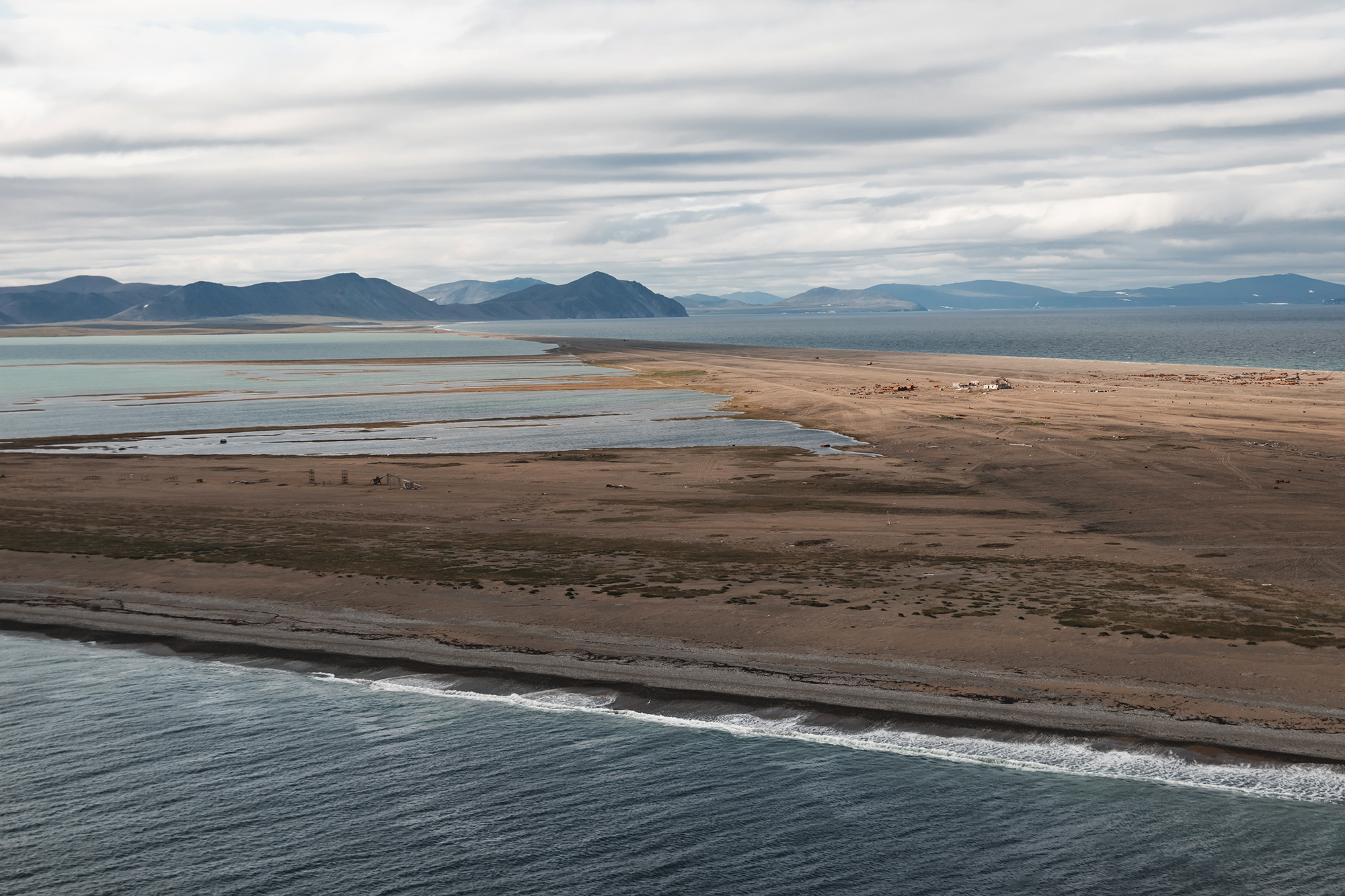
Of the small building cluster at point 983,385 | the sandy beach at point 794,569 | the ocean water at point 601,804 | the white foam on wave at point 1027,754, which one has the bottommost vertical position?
the ocean water at point 601,804

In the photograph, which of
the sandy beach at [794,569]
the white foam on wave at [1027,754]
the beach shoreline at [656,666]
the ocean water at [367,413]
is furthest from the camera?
the ocean water at [367,413]

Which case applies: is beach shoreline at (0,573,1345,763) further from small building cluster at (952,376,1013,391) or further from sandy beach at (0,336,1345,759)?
small building cluster at (952,376,1013,391)

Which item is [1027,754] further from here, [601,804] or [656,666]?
[656,666]

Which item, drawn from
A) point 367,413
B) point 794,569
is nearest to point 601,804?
point 794,569

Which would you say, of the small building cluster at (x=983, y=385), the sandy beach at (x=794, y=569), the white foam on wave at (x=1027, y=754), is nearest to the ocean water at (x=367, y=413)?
the sandy beach at (x=794, y=569)

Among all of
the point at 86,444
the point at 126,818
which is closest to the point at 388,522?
the point at 126,818

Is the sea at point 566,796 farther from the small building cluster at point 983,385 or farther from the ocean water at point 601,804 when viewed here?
the small building cluster at point 983,385

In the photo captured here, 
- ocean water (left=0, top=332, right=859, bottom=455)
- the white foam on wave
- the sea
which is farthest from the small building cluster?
the sea
